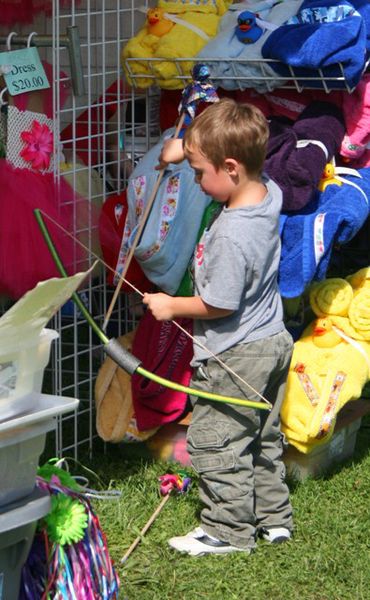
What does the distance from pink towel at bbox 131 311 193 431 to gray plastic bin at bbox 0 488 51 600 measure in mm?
1688

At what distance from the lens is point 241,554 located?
12.1ft

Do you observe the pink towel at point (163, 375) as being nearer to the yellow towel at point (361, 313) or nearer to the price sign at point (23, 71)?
the yellow towel at point (361, 313)

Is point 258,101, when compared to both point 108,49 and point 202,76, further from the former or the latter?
point 108,49

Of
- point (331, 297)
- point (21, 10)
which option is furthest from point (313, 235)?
point (21, 10)

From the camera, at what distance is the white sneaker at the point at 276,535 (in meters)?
3.80

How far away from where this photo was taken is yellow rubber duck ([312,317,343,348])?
13.7 ft

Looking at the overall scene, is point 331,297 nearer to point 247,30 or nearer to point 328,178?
point 328,178

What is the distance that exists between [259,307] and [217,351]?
0.62 ft

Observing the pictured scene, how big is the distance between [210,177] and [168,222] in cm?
49

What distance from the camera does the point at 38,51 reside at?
404 cm

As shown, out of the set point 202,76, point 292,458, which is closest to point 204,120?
point 202,76

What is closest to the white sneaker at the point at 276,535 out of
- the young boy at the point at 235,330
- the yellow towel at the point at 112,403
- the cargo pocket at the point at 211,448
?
the young boy at the point at 235,330

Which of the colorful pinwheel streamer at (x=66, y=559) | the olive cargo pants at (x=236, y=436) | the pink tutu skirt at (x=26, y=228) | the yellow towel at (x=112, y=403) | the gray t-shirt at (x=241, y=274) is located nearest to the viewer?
the colorful pinwheel streamer at (x=66, y=559)

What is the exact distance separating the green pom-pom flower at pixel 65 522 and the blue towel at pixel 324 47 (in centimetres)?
181
